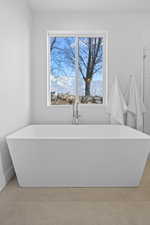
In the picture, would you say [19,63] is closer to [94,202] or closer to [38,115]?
[38,115]

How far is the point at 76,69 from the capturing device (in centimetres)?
452

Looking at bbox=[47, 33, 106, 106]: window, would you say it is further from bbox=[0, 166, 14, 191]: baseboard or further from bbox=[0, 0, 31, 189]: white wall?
bbox=[0, 166, 14, 191]: baseboard

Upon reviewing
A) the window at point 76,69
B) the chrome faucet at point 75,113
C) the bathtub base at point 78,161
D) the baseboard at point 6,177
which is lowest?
the baseboard at point 6,177

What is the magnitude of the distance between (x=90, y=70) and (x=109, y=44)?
0.58m

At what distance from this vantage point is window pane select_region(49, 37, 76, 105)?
453cm

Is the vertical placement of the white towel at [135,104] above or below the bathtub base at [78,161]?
above

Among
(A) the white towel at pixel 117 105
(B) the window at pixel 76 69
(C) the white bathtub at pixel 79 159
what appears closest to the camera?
(C) the white bathtub at pixel 79 159

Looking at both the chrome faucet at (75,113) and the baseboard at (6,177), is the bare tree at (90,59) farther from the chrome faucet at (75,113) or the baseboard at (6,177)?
the baseboard at (6,177)

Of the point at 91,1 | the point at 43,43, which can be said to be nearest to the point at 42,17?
the point at 43,43

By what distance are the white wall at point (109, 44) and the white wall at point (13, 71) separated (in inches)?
10.5

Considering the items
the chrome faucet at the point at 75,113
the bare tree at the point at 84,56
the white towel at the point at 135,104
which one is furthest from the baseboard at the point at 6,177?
the white towel at the point at 135,104

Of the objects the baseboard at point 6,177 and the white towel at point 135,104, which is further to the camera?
the white towel at point 135,104

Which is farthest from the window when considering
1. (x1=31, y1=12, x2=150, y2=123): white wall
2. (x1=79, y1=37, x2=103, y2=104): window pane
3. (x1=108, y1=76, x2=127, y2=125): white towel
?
(x1=108, y1=76, x2=127, y2=125): white towel

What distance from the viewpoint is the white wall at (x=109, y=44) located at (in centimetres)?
431
